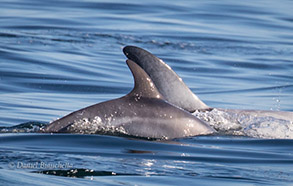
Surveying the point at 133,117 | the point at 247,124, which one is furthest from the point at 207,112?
the point at 133,117

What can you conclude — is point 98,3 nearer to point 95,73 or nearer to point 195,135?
point 95,73

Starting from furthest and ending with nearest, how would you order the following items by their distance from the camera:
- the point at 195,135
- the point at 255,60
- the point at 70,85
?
the point at 255,60 → the point at 70,85 → the point at 195,135

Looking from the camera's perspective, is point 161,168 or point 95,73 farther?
point 95,73

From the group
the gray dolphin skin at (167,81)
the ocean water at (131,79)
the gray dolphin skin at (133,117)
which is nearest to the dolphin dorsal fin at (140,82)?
the gray dolphin skin at (133,117)

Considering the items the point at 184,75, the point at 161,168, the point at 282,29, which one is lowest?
the point at 161,168

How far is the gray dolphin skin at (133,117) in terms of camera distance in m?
7.34

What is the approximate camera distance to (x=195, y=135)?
A: 788cm

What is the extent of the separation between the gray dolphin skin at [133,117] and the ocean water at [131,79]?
124 mm

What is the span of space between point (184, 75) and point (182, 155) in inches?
370

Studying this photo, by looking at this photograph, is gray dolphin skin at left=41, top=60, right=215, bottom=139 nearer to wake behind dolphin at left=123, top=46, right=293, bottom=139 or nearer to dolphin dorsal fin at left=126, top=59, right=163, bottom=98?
dolphin dorsal fin at left=126, top=59, right=163, bottom=98

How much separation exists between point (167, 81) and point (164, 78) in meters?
0.07

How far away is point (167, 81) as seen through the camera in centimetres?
923

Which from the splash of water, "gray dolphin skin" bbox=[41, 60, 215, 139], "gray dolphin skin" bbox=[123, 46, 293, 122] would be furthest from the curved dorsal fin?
"gray dolphin skin" bbox=[41, 60, 215, 139]

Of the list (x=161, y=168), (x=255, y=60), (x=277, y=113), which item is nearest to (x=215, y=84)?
(x=255, y=60)
